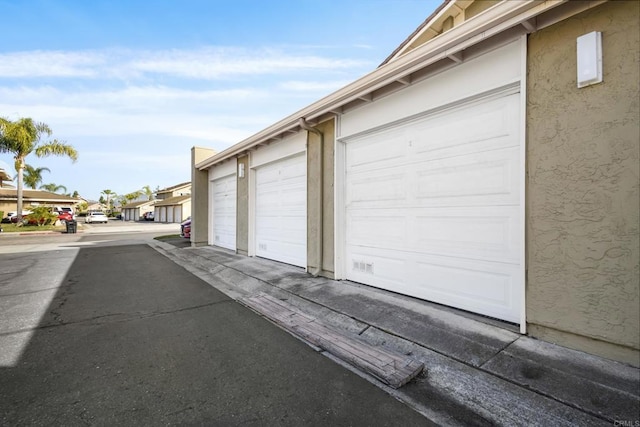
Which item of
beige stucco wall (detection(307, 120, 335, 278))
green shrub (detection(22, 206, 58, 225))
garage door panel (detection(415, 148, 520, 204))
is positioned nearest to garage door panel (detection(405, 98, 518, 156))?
garage door panel (detection(415, 148, 520, 204))

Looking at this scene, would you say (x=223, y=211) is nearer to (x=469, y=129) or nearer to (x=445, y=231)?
(x=445, y=231)

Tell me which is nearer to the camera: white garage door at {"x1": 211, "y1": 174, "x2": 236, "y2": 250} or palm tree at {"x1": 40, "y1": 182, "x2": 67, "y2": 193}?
white garage door at {"x1": 211, "y1": 174, "x2": 236, "y2": 250}

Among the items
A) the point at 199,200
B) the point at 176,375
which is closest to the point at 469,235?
the point at 176,375

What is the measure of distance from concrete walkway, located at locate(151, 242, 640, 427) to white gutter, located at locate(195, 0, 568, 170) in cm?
323

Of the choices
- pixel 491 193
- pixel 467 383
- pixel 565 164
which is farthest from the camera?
pixel 491 193

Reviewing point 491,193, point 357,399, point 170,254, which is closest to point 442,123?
point 491,193

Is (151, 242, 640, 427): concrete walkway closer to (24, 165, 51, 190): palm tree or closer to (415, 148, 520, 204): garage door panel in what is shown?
(415, 148, 520, 204): garage door panel

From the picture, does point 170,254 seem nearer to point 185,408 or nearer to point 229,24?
point 229,24

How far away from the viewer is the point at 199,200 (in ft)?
38.0

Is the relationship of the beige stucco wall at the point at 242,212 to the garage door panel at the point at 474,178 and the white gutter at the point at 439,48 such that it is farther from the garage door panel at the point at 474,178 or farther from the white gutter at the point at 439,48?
the garage door panel at the point at 474,178

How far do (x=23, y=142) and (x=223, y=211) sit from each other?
24.3 metres

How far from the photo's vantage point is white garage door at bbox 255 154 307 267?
671 cm

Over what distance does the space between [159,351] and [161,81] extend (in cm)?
995

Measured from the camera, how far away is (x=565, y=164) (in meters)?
2.77
